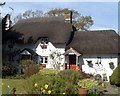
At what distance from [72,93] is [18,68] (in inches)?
1079

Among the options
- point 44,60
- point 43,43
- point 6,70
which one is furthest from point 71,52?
point 6,70

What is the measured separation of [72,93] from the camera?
1242cm

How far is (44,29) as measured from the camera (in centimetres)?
4138

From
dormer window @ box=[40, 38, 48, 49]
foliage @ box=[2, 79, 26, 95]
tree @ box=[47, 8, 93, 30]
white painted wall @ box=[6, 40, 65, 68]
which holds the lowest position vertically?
foliage @ box=[2, 79, 26, 95]

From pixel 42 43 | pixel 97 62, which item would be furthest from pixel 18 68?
pixel 97 62

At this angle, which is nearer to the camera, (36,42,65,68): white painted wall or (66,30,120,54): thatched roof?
(66,30,120,54): thatched roof

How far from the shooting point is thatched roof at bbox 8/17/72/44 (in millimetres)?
39362

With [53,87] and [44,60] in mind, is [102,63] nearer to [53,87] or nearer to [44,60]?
[44,60]

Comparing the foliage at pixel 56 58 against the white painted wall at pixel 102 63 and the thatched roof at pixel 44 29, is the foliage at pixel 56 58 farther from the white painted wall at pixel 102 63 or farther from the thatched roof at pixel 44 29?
the white painted wall at pixel 102 63

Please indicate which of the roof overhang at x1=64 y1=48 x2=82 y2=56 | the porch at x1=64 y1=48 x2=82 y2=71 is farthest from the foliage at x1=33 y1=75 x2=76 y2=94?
the roof overhang at x1=64 y1=48 x2=82 y2=56

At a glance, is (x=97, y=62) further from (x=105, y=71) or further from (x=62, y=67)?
(x=62, y=67)

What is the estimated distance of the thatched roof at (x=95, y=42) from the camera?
121 feet

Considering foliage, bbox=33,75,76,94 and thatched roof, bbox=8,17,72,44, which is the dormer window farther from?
foliage, bbox=33,75,76,94

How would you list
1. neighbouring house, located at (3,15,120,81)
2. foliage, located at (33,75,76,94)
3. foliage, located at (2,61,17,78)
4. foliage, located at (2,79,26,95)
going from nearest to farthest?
foliage, located at (33,75,76,94)
foliage, located at (2,79,26,95)
foliage, located at (2,61,17,78)
neighbouring house, located at (3,15,120,81)
